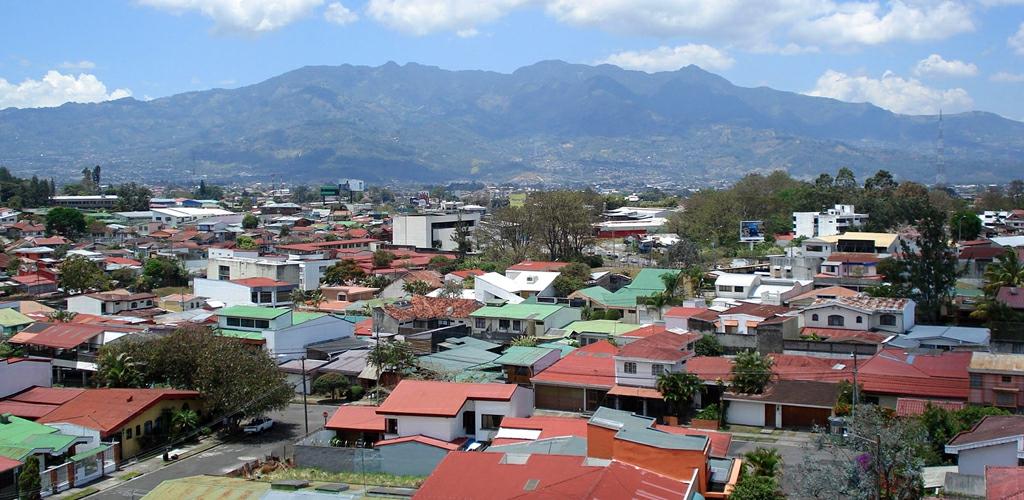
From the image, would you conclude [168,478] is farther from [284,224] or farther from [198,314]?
[284,224]

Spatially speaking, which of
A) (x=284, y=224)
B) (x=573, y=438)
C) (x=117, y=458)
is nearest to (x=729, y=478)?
(x=573, y=438)

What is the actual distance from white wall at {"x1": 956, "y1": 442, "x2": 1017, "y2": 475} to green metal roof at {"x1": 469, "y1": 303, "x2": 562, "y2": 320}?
17.6 metres

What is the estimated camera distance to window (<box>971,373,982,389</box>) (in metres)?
21.2

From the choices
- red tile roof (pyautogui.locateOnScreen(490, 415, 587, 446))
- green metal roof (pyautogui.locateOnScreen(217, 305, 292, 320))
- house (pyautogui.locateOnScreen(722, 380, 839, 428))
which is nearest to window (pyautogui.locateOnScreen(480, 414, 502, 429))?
red tile roof (pyautogui.locateOnScreen(490, 415, 587, 446))

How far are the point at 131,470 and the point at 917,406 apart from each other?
18020mm

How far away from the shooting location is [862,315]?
29.2 meters

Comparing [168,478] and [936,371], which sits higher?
[936,371]

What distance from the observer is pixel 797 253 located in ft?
150

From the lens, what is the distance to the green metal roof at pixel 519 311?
33.1 m

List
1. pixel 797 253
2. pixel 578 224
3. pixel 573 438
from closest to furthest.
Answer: pixel 573 438
pixel 797 253
pixel 578 224

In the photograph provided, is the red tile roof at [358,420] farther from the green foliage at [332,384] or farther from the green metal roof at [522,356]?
the green metal roof at [522,356]

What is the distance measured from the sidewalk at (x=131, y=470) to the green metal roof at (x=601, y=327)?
13074 mm

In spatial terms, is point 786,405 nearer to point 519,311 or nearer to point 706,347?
point 706,347

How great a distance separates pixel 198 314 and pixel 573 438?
2312cm
